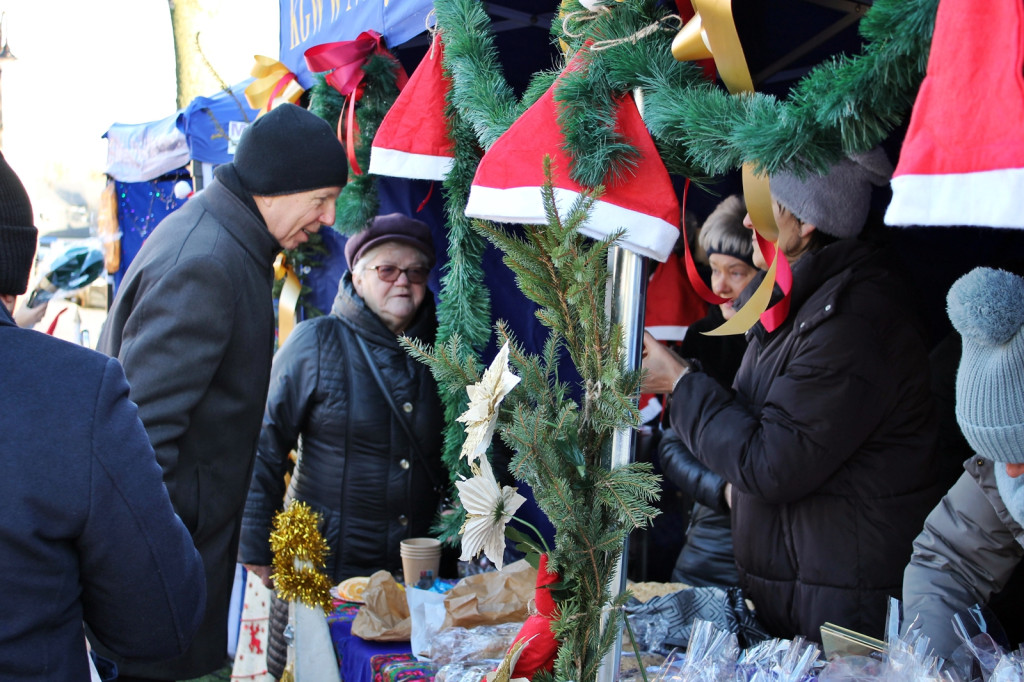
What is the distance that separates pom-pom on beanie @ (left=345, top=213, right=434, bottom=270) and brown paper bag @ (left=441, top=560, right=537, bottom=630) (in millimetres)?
1216

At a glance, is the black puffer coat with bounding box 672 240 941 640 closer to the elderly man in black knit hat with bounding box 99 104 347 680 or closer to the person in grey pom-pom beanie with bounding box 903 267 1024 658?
the person in grey pom-pom beanie with bounding box 903 267 1024 658

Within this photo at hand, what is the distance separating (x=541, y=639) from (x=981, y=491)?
3.21ft

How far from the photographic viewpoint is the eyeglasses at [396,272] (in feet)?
8.93

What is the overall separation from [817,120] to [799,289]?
3.13 ft

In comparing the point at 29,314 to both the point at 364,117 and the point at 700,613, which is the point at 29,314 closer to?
the point at 364,117

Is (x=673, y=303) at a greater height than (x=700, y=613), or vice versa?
(x=673, y=303)

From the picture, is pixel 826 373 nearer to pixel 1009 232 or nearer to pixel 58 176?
pixel 1009 232

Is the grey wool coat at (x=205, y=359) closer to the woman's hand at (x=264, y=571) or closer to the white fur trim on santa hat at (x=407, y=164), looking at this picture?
the white fur trim on santa hat at (x=407, y=164)

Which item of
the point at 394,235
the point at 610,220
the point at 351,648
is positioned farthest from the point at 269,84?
the point at 610,220

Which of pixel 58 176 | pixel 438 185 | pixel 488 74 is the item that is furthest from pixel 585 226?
pixel 58 176

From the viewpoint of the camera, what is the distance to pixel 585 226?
52.0 inches

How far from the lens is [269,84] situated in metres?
3.30

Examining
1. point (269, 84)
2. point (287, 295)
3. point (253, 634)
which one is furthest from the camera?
point (287, 295)

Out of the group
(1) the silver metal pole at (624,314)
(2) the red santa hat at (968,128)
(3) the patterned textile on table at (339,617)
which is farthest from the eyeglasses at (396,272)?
(2) the red santa hat at (968,128)
